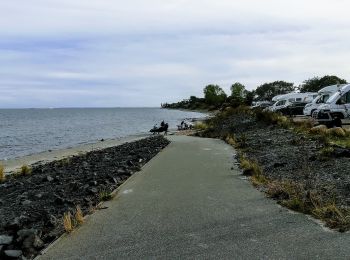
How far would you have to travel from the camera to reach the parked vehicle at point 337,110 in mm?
27656

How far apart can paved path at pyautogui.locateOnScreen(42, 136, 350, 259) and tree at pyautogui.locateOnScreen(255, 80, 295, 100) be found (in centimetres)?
12799

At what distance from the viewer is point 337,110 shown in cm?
2786

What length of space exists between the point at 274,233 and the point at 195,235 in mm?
1250

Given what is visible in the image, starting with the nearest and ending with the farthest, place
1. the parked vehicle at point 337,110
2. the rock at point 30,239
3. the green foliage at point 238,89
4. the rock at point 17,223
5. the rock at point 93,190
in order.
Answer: the rock at point 30,239
the rock at point 17,223
the rock at point 93,190
the parked vehicle at point 337,110
the green foliage at point 238,89

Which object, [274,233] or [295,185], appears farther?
[295,185]

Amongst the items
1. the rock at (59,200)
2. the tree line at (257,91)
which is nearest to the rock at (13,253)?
the rock at (59,200)

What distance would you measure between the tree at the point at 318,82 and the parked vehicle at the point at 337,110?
66.6 m

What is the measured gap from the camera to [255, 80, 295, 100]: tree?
5458 inches

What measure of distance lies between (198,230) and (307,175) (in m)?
5.23

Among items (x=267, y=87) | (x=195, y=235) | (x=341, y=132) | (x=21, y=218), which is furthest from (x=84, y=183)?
(x=267, y=87)

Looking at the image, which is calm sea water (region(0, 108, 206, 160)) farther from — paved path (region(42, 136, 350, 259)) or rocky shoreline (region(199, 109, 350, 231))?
paved path (region(42, 136, 350, 259))

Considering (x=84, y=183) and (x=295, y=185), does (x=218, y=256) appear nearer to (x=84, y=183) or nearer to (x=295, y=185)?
(x=295, y=185)

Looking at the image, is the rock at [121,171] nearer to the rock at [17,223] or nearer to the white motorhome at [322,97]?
the rock at [17,223]

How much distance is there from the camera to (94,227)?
867cm
